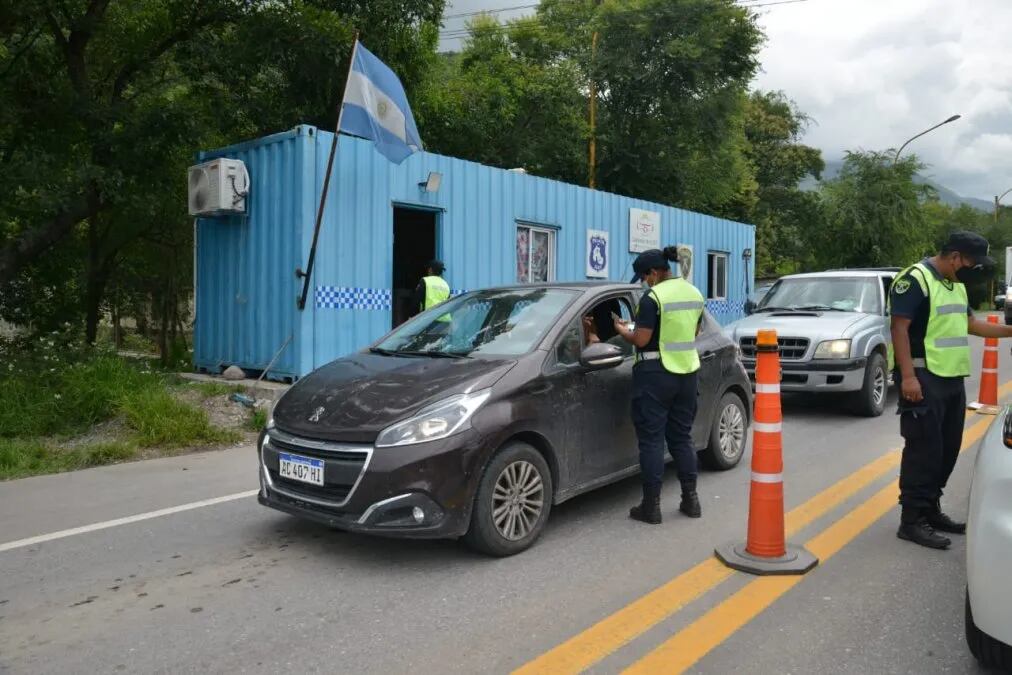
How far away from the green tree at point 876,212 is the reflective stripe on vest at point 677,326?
104 ft

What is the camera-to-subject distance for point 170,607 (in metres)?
3.56

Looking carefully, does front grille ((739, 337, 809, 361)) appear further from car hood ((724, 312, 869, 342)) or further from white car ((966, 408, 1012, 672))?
white car ((966, 408, 1012, 672))

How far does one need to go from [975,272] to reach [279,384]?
7.24m

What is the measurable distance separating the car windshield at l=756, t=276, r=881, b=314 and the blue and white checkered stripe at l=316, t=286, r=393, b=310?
479cm

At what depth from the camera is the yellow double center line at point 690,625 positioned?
118 inches

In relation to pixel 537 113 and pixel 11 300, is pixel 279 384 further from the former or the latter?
pixel 537 113

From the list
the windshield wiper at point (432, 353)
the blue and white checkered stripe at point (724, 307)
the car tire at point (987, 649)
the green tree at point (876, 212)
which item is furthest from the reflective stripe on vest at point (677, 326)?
the green tree at point (876, 212)

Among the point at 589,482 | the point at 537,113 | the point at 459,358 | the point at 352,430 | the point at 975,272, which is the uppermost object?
the point at 537,113

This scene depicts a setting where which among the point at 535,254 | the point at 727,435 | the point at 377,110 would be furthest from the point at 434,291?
the point at 727,435

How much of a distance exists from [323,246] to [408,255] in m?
4.17

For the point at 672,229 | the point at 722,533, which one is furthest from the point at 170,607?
the point at 672,229

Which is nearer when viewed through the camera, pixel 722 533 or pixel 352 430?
pixel 352 430

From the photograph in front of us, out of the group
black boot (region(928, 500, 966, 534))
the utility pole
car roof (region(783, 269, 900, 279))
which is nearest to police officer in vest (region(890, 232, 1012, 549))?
black boot (region(928, 500, 966, 534))

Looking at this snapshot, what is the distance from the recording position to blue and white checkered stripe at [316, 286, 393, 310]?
936 centimetres
